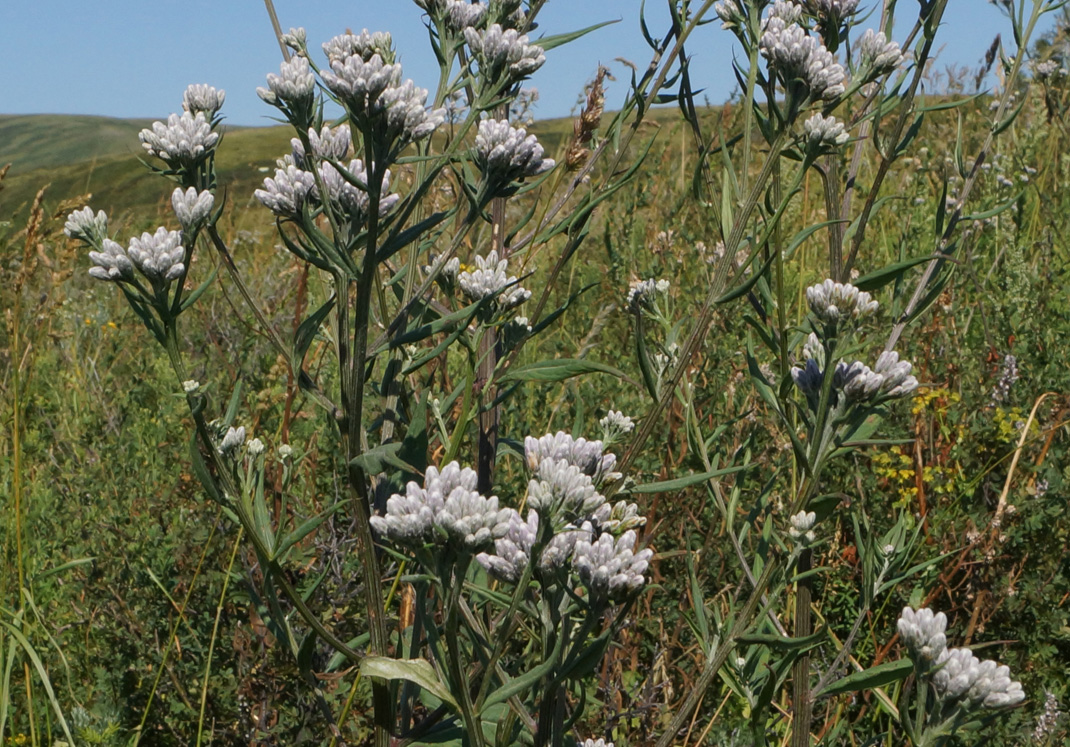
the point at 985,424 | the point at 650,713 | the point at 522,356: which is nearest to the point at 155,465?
the point at 522,356

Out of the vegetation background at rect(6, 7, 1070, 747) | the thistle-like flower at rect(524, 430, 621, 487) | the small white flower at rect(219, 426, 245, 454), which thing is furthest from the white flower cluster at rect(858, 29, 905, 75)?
the small white flower at rect(219, 426, 245, 454)

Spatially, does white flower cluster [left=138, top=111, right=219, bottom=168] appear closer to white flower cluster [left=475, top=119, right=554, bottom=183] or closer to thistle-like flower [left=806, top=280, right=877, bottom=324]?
white flower cluster [left=475, top=119, right=554, bottom=183]

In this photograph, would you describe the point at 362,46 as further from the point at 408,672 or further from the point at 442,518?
the point at 408,672

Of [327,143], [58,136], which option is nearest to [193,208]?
[327,143]

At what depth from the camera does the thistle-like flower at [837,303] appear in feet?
4.47

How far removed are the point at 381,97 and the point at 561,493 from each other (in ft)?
1.84

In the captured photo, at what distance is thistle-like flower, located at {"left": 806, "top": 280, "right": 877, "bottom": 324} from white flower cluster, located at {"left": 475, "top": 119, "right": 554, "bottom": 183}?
0.47 m

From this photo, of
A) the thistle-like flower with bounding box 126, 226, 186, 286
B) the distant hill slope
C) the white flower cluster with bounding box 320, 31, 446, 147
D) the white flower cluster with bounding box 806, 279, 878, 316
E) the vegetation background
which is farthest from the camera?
the distant hill slope

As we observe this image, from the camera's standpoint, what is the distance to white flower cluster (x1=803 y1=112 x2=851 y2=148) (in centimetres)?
144

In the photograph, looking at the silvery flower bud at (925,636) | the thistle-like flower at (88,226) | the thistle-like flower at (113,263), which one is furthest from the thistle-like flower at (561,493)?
the thistle-like flower at (88,226)

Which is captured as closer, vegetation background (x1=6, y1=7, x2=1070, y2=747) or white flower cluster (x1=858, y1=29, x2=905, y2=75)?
white flower cluster (x1=858, y1=29, x2=905, y2=75)

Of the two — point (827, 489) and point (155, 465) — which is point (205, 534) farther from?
point (827, 489)

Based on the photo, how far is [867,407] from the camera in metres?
1.41

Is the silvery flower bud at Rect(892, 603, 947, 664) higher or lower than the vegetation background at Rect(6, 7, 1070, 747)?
higher
